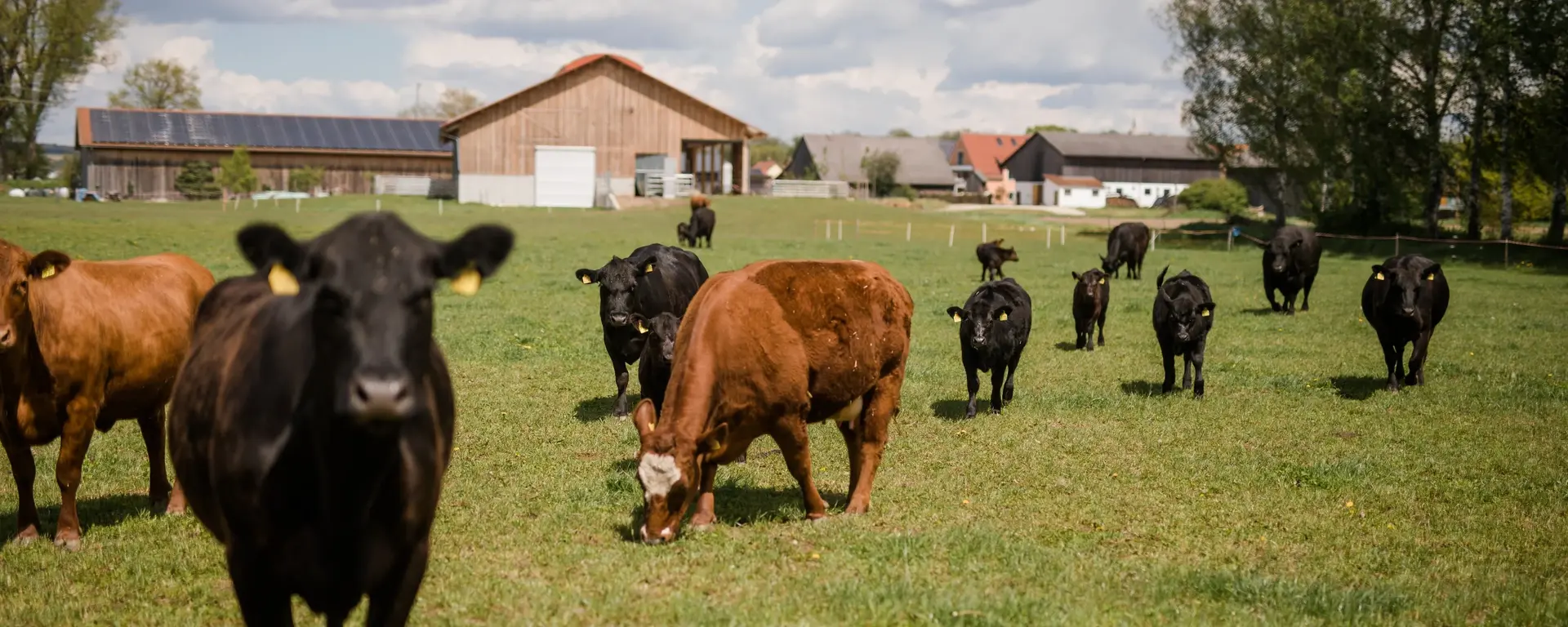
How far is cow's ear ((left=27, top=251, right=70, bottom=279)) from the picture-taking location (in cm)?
728

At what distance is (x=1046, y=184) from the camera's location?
102688 mm

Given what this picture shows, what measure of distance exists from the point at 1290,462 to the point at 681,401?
5830 mm

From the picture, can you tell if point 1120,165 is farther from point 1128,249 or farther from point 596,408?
point 596,408

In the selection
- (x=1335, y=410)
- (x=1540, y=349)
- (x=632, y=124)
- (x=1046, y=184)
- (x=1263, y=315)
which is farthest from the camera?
(x=1046, y=184)

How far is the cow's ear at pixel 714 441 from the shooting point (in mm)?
7191

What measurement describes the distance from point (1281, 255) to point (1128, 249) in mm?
8127

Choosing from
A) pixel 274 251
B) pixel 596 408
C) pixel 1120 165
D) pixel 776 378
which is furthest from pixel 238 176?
pixel 1120 165

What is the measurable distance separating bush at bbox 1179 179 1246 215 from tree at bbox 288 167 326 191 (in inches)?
2324

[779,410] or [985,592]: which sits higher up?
[779,410]

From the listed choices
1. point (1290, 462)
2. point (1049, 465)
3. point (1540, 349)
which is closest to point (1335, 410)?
point (1290, 462)

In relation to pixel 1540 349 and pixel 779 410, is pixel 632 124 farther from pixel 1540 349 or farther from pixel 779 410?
pixel 779 410

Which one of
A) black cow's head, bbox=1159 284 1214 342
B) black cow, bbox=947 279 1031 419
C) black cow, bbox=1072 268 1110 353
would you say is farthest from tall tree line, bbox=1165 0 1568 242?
black cow, bbox=947 279 1031 419

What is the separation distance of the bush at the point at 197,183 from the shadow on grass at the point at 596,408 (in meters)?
63.4

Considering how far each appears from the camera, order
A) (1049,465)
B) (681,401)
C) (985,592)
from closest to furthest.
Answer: (985,592) → (681,401) → (1049,465)
